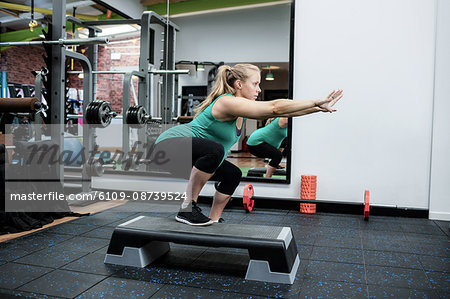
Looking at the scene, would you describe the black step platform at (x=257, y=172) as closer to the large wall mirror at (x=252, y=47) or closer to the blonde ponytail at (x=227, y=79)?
the large wall mirror at (x=252, y=47)

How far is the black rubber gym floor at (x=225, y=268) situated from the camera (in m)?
1.63

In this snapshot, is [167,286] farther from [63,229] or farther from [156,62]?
[156,62]

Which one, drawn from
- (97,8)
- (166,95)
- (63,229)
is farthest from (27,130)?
(97,8)

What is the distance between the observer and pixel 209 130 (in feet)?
7.18

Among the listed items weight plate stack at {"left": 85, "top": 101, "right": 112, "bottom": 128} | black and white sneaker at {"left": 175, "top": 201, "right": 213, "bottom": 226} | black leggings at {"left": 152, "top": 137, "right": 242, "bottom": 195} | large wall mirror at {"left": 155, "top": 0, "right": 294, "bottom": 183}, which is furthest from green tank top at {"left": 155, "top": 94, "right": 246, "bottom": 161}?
weight plate stack at {"left": 85, "top": 101, "right": 112, "bottom": 128}

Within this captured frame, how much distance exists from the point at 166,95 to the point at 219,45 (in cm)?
107

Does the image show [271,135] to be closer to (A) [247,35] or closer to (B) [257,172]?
(B) [257,172]

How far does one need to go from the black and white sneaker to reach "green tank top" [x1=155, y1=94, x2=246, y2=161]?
16.3 inches

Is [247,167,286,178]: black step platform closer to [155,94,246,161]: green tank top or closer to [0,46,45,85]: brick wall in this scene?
[155,94,246,161]: green tank top

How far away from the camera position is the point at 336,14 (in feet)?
11.5

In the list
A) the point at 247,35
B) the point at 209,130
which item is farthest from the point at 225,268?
the point at 247,35

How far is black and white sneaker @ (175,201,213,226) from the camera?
6.75ft

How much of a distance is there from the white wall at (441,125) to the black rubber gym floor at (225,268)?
452 millimetres

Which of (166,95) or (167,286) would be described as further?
(166,95)
